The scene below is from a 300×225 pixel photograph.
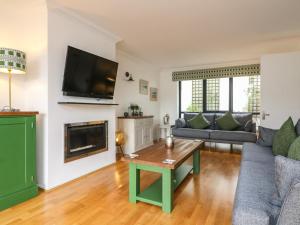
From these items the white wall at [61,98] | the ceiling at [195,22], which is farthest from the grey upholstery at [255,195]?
the white wall at [61,98]

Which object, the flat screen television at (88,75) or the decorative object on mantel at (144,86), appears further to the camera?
the decorative object on mantel at (144,86)

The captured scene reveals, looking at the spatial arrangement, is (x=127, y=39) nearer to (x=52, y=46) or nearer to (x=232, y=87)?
(x=52, y=46)

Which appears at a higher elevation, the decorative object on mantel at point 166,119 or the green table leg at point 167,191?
the decorative object on mantel at point 166,119

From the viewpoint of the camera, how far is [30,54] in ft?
8.01

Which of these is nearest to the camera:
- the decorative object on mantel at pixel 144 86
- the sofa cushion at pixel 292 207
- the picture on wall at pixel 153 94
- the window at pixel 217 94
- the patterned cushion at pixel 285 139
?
the sofa cushion at pixel 292 207

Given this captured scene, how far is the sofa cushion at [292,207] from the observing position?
78cm

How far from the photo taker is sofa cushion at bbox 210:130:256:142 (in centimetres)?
399

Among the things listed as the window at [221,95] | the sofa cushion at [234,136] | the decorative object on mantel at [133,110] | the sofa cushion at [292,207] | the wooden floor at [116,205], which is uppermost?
the window at [221,95]

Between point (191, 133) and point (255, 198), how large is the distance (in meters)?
3.43

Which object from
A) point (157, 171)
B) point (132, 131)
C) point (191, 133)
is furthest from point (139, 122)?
point (157, 171)

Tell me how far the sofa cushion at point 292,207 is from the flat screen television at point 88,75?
253 cm

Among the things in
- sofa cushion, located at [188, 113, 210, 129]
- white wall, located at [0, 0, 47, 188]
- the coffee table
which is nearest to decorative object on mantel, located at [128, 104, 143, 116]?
sofa cushion, located at [188, 113, 210, 129]

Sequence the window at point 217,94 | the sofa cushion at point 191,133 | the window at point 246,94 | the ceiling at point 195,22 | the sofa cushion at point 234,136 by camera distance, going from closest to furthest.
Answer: the ceiling at point 195,22
the sofa cushion at point 234,136
the sofa cushion at point 191,133
the window at point 246,94
the window at point 217,94

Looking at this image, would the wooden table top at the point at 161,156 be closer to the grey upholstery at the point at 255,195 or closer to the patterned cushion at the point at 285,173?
the grey upholstery at the point at 255,195
